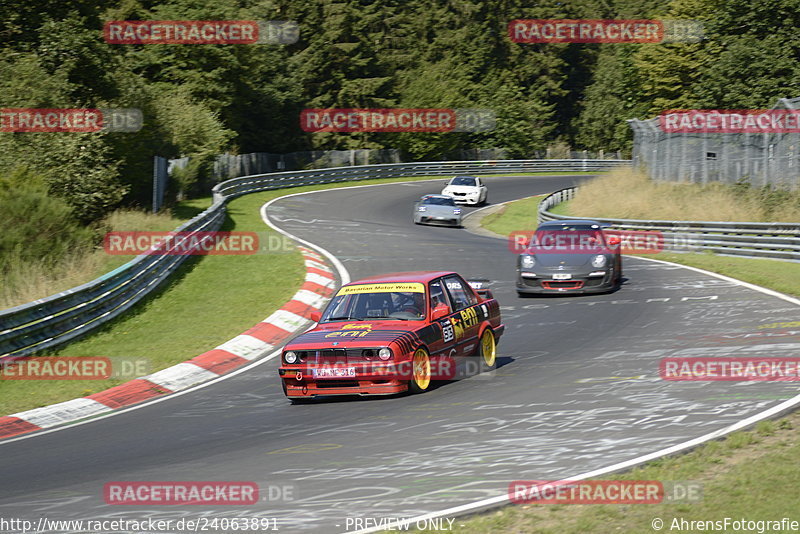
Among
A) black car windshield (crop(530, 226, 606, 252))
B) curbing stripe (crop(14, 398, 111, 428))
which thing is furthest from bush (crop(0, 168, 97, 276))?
black car windshield (crop(530, 226, 606, 252))

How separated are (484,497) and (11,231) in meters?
15.2

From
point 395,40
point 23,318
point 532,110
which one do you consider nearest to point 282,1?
point 395,40

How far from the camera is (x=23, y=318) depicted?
13.5m

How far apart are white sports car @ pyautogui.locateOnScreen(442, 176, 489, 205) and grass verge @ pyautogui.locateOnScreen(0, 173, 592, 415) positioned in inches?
852

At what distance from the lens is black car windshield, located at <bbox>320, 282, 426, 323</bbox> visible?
11.3 metres

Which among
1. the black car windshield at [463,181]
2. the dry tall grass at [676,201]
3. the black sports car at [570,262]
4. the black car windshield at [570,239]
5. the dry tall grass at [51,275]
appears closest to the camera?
the dry tall grass at [51,275]

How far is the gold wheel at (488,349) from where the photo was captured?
1206 cm

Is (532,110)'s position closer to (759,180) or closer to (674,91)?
(674,91)

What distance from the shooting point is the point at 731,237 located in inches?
998

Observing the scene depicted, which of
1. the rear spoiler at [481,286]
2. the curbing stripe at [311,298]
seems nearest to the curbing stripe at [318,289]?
the curbing stripe at [311,298]

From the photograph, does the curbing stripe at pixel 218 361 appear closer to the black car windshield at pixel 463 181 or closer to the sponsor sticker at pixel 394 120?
the black car windshield at pixel 463 181

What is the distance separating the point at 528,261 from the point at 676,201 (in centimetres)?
1779

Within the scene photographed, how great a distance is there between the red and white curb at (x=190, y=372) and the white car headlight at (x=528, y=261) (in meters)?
4.09

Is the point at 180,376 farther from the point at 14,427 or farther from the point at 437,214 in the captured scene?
the point at 437,214
